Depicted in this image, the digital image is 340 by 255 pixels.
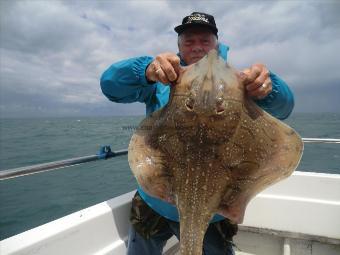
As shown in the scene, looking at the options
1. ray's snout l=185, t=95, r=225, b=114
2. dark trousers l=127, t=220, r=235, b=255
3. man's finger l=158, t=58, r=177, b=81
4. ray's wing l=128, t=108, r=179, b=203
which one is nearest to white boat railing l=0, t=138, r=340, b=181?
dark trousers l=127, t=220, r=235, b=255

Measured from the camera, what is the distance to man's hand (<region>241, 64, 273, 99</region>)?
6.79ft

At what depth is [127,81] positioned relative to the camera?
9.73 feet

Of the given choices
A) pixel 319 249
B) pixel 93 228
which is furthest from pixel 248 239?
pixel 93 228

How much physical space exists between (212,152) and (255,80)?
623mm

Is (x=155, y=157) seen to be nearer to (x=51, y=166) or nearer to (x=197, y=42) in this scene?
(x=197, y=42)

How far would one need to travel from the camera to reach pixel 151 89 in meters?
3.21

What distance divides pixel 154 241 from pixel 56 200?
12275 mm

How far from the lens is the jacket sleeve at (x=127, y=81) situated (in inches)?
114

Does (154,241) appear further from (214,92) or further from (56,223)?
(214,92)

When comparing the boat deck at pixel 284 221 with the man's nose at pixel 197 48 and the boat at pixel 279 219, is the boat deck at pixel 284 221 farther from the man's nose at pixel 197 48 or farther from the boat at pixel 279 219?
the man's nose at pixel 197 48

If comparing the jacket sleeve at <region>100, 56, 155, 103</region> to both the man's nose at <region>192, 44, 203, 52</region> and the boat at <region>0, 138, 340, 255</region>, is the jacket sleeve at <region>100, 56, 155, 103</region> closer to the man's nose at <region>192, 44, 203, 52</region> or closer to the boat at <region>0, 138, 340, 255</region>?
the man's nose at <region>192, 44, 203, 52</region>

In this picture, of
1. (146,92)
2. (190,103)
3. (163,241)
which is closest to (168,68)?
(190,103)

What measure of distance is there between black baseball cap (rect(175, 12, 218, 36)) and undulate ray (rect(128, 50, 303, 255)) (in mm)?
1291

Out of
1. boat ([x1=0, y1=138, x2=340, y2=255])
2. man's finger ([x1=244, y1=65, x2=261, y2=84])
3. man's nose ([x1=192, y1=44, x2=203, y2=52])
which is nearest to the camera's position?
man's finger ([x1=244, y1=65, x2=261, y2=84])
